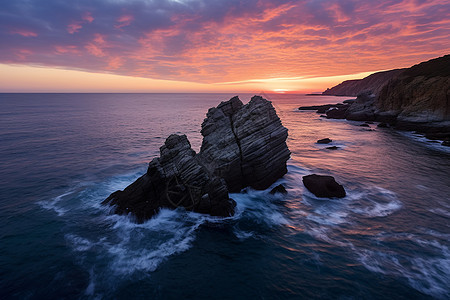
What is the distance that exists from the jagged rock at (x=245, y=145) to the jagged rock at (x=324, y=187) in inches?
177

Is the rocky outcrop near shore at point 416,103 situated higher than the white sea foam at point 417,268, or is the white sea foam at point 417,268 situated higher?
the rocky outcrop near shore at point 416,103

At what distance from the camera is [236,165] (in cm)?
2322

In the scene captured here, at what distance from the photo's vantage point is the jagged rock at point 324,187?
23.3 metres

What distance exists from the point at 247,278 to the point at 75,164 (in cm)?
3203

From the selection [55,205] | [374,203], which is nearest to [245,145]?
[374,203]

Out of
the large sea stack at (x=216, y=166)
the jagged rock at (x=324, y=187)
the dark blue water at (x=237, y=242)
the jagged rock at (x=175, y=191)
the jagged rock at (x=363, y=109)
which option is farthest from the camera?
the jagged rock at (x=363, y=109)

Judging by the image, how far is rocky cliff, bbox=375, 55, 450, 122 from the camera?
51.1 m

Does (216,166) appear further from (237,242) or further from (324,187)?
(324,187)

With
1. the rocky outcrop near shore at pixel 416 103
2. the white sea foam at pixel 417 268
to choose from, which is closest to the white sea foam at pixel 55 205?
the white sea foam at pixel 417 268

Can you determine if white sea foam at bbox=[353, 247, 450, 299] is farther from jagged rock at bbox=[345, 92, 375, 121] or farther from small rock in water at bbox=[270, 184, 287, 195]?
jagged rock at bbox=[345, 92, 375, 121]

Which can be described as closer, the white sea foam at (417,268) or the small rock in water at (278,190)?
the white sea foam at (417,268)

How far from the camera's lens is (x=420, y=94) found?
5706cm

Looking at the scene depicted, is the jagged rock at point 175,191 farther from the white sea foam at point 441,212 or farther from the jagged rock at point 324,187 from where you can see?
the white sea foam at point 441,212

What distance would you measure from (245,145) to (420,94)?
62.6 metres
